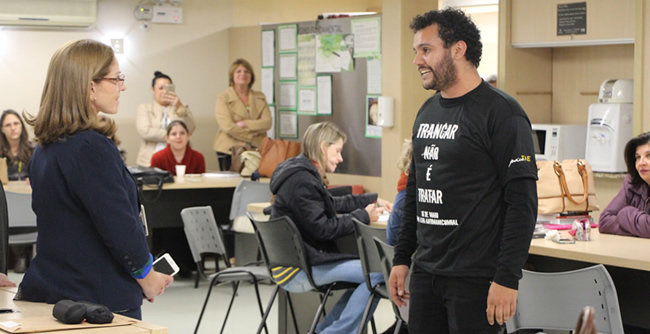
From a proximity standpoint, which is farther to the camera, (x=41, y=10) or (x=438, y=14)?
(x=41, y=10)

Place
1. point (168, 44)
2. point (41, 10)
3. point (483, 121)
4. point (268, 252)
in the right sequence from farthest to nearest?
1. point (168, 44)
2. point (41, 10)
3. point (268, 252)
4. point (483, 121)

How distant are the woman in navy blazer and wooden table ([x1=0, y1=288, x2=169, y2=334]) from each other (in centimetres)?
6

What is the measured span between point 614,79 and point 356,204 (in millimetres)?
2190

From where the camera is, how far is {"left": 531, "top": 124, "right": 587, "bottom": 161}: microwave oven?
21.3ft

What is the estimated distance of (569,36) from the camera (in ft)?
20.5

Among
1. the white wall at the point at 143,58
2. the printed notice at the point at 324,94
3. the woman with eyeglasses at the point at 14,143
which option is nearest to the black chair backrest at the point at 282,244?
the printed notice at the point at 324,94

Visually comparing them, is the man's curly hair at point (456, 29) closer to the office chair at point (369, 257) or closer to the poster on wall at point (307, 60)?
the office chair at point (369, 257)

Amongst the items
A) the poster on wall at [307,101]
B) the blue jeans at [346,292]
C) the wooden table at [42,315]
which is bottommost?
the blue jeans at [346,292]

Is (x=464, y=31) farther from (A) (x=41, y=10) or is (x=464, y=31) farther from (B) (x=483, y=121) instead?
(A) (x=41, y=10)

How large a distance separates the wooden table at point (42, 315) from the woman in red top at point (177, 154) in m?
5.20

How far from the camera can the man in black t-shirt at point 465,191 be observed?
2.70m

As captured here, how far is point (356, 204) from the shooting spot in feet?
17.3

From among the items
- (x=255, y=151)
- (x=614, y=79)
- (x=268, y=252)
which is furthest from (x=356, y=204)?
(x=255, y=151)

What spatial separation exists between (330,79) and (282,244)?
3759mm
